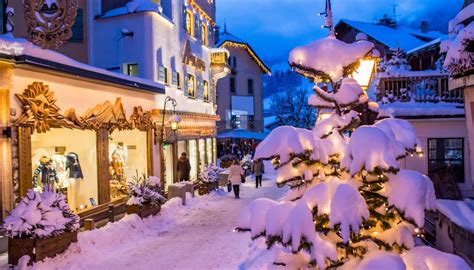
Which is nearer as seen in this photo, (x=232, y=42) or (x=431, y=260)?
(x=431, y=260)

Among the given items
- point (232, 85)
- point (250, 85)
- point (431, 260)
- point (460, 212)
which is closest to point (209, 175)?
point (460, 212)

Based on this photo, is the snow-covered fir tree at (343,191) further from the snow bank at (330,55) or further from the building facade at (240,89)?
the building facade at (240,89)

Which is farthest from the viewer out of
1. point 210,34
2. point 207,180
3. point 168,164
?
point 210,34

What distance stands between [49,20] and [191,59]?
14191mm

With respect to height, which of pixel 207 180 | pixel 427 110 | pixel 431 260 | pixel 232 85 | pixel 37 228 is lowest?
pixel 207 180

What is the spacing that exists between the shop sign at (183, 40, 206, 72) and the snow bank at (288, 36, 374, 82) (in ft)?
64.0

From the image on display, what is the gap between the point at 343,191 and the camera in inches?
148

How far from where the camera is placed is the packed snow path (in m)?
9.35

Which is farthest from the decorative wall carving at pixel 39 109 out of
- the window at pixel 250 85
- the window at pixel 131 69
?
the window at pixel 250 85

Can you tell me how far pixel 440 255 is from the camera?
154 inches

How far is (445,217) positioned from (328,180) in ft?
12.9

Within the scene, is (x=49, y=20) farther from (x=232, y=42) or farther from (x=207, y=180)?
(x=232, y=42)

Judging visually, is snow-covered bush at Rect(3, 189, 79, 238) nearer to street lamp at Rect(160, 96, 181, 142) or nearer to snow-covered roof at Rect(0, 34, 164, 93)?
snow-covered roof at Rect(0, 34, 164, 93)

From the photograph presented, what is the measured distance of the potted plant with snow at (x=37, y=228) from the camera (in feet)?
28.5
